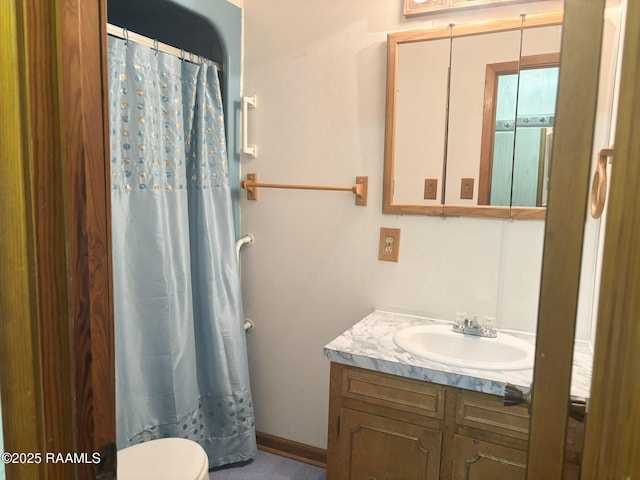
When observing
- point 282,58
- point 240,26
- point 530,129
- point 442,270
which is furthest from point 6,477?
point 240,26

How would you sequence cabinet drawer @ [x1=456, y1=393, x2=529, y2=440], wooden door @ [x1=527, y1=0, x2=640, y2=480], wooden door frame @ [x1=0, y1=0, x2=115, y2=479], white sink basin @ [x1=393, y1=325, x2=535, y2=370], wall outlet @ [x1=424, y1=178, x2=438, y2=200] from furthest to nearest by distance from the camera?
wall outlet @ [x1=424, y1=178, x2=438, y2=200]
white sink basin @ [x1=393, y1=325, x2=535, y2=370]
cabinet drawer @ [x1=456, y1=393, x2=529, y2=440]
wooden door frame @ [x1=0, y1=0, x2=115, y2=479]
wooden door @ [x1=527, y1=0, x2=640, y2=480]

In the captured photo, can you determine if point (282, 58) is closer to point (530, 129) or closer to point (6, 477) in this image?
point (530, 129)

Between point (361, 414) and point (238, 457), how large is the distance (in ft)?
3.02

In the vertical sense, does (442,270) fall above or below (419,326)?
above

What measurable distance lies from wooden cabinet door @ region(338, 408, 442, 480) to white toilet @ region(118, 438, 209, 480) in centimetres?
50

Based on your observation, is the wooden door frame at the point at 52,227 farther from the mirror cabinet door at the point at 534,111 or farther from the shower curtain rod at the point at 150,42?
the mirror cabinet door at the point at 534,111

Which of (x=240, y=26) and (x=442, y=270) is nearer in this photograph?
(x=442, y=270)

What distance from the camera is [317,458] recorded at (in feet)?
7.42

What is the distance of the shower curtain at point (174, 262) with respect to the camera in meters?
1.75

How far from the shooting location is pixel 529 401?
49cm

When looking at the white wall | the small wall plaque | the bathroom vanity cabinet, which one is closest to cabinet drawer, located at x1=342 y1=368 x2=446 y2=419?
the bathroom vanity cabinet

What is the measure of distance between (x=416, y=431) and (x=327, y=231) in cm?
96

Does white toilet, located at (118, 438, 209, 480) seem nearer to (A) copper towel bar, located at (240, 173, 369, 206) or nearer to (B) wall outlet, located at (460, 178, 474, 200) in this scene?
(A) copper towel bar, located at (240, 173, 369, 206)

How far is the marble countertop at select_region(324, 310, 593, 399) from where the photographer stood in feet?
4.58
